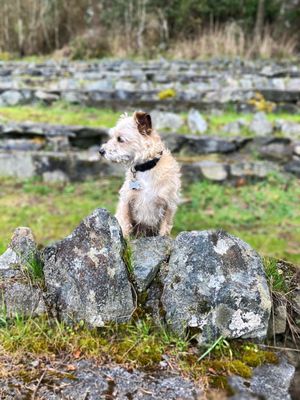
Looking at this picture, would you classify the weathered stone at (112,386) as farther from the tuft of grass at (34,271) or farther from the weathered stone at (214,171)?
the weathered stone at (214,171)

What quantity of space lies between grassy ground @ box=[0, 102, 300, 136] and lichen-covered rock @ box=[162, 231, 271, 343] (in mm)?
6733

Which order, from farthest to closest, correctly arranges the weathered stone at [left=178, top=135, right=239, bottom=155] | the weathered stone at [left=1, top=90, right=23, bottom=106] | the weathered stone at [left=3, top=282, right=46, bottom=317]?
the weathered stone at [left=1, top=90, right=23, bottom=106]
the weathered stone at [left=178, top=135, right=239, bottom=155]
the weathered stone at [left=3, top=282, right=46, bottom=317]

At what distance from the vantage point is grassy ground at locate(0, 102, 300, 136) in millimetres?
9602

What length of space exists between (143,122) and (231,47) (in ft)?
52.9

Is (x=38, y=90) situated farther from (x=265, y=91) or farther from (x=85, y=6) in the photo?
(x=85, y=6)

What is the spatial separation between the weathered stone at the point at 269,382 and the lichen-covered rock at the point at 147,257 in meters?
0.71

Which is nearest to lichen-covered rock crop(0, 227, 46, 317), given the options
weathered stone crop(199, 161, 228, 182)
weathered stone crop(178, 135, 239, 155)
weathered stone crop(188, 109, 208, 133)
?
weathered stone crop(199, 161, 228, 182)

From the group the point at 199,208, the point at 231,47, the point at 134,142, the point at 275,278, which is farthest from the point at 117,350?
the point at 231,47

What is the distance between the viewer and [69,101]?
37.7ft

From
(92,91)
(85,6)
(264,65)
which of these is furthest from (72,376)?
(85,6)

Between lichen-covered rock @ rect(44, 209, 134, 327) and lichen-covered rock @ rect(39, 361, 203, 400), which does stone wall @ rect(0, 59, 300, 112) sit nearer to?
lichen-covered rock @ rect(44, 209, 134, 327)

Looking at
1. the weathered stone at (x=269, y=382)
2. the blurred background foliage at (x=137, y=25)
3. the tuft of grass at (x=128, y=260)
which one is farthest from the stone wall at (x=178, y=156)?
the blurred background foliage at (x=137, y=25)

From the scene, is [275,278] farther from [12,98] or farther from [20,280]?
[12,98]

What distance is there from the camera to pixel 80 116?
33.9 feet
